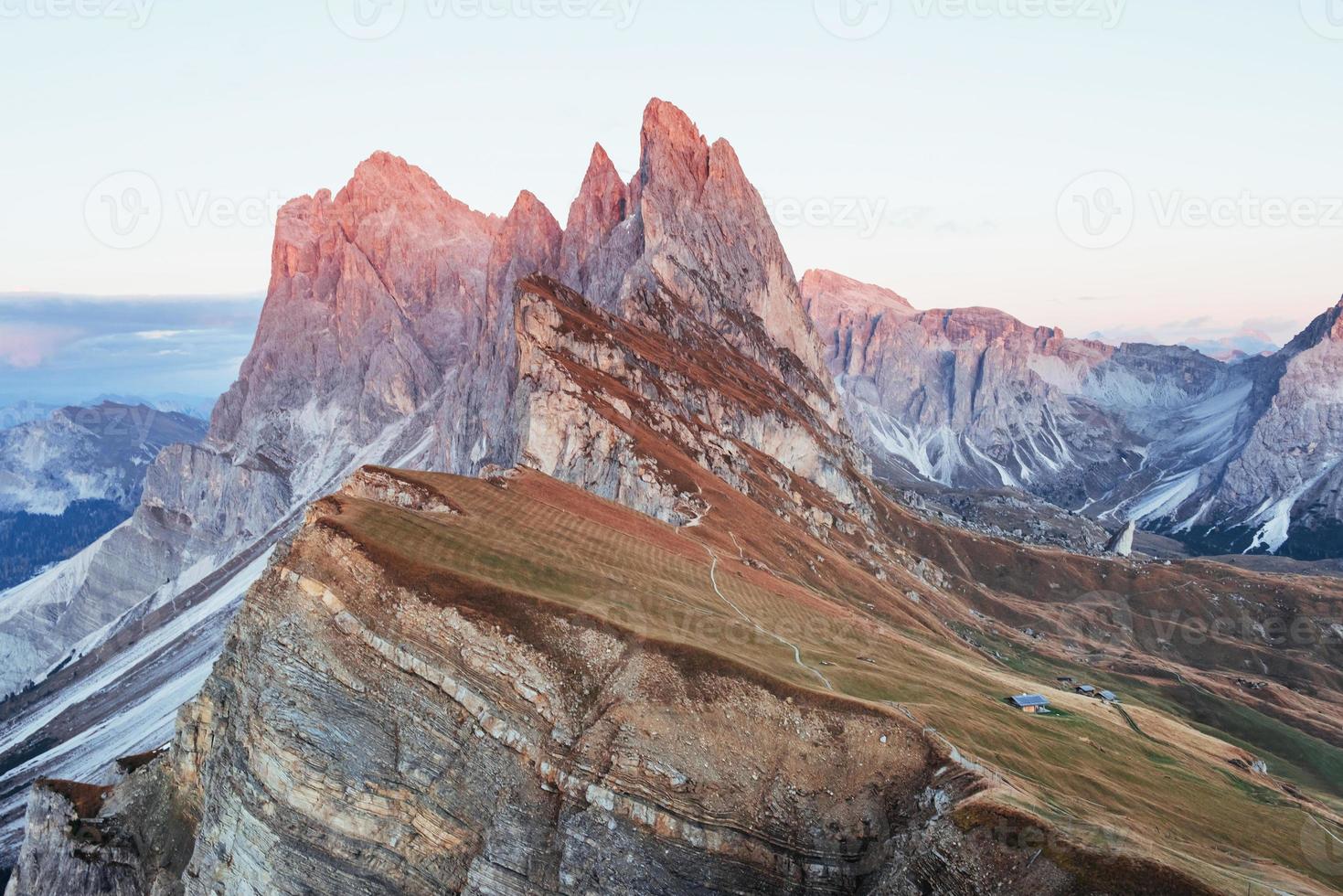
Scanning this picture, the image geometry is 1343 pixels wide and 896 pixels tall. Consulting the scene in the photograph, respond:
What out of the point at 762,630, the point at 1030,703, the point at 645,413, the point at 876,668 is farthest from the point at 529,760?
the point at 645,413

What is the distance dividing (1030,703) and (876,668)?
Result: 59.1ft

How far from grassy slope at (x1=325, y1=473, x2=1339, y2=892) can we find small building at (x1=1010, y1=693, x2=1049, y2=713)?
5.10ft

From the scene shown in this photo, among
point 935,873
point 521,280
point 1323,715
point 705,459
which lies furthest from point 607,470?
point 1323,715

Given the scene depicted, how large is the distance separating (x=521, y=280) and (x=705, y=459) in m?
50.6

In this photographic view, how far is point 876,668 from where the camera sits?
56625 mm

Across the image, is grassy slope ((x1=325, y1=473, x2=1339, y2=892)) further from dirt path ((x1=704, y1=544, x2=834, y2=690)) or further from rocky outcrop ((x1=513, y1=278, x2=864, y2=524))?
rocky outcrop ((x1=513, y1=278, x2=864, y2=524))

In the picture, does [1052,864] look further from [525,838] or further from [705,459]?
[705,459]

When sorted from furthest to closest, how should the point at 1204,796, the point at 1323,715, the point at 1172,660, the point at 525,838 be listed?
the point at 1172,660, the point at 1323,715, the point at 1204,796, the point at 525,838


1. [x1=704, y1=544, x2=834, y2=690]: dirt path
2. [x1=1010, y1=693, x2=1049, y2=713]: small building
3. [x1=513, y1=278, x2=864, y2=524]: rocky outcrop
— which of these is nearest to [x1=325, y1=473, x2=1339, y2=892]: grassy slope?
[x1=704, y1=544, x2=834, y2=690]: dirt path

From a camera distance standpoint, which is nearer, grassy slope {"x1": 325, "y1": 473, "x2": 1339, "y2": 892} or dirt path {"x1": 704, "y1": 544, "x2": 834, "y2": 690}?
grassy slope {"x1": 325, "y1": 473, "x2": 1339, "y2": 892}

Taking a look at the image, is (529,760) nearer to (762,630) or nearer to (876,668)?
(762,630)

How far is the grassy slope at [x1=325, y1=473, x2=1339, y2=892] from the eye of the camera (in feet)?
139

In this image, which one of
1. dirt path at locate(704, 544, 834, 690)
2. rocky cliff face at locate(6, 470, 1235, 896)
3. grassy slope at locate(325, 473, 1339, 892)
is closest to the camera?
rocky cliff face at locate(6, 470, 1235, 896)

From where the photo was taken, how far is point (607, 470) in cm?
11062
